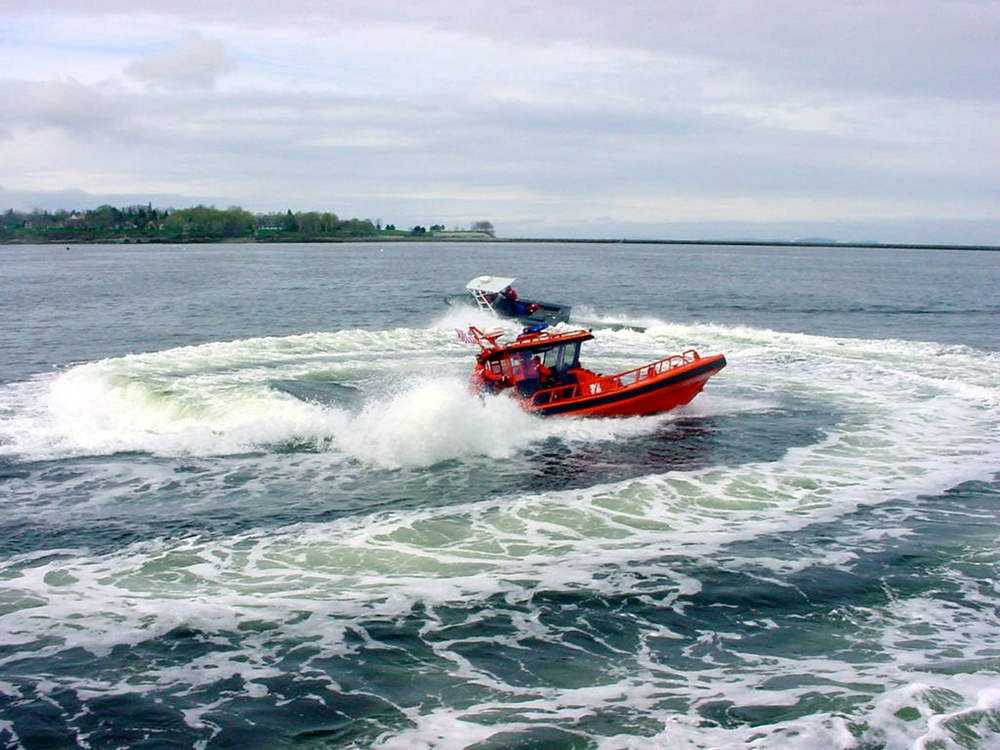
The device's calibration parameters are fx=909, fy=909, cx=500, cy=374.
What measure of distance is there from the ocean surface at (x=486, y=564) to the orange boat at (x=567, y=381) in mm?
637

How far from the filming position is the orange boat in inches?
890

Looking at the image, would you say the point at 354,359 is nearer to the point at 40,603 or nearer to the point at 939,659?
the point at 40,603

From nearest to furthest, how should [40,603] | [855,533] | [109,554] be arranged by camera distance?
1. [40,603]
2. [109,554]
3. [855,533]

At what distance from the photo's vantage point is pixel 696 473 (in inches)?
715

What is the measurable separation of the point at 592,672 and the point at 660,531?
4916mm

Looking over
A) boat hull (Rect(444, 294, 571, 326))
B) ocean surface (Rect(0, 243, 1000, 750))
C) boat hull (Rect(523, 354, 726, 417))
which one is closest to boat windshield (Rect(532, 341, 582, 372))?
boat hull (Rect(523, 354, 726, 417))

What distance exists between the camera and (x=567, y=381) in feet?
78.0

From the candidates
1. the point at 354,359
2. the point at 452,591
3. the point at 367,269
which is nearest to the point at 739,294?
the point at 354,359

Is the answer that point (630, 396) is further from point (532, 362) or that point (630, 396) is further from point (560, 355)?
point (532, 362)

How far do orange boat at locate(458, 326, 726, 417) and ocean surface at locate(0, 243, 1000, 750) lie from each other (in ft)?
2.09

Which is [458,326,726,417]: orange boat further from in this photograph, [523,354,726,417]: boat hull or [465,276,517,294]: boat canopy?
[465,276,517,294]: boat canopy

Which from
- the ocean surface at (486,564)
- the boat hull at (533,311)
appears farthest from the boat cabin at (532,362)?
the boat hull at (533,311)

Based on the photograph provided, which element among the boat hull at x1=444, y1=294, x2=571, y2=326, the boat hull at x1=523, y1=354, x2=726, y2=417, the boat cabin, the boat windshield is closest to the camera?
the boat hull at x1=523, y1=354, x2=726, y2=417

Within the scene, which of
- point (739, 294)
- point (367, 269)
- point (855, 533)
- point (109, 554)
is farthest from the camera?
point (367, 269)
